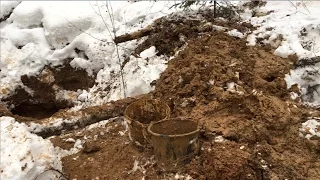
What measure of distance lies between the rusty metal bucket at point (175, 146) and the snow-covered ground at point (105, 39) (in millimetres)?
893

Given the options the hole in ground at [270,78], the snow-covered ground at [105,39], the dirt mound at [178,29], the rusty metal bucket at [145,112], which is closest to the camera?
the rusty metal bucket at [145,112]

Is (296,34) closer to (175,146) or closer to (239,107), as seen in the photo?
(239,107)

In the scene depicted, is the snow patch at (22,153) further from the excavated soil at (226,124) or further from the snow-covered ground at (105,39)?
the excavated soil at (226,124)

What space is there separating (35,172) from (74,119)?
30.0 inches

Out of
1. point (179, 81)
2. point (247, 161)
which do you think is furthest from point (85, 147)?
point (247, 161)

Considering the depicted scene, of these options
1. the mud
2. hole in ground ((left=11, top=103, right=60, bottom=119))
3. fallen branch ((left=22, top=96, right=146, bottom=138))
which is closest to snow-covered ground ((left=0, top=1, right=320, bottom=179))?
hole in ground ((left=11, top=103, right=60, bottom=119))

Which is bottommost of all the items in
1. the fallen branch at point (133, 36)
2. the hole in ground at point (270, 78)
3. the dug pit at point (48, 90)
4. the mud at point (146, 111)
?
the dug pit at point (48, 90)

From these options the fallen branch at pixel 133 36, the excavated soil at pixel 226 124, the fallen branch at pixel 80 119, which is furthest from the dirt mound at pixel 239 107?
the fallen branch at pixel 133 36

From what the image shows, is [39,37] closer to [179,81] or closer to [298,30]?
[179,81]

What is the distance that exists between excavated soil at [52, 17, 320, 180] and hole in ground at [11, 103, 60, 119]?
1238 millimetres

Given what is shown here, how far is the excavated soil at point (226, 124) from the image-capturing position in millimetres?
2871

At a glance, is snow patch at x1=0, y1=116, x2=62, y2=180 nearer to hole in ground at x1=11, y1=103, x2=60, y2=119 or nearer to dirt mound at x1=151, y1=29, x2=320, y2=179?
dirt mound at x1=151, y1=29, x2=320, y2=179

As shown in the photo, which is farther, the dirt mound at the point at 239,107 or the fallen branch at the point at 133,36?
the fallen branch at the point at 133,36

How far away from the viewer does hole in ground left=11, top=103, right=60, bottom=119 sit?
4.91 metres
